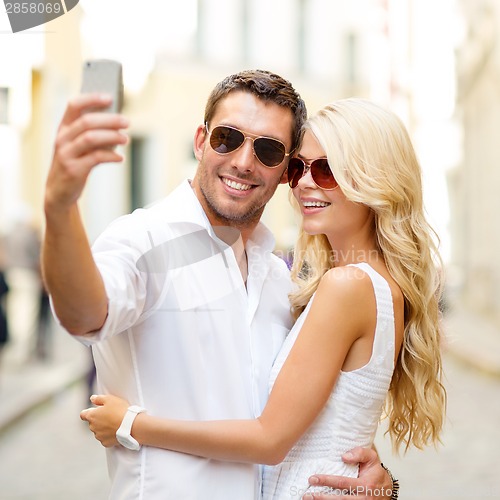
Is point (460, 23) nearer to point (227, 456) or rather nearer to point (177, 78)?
point (177, 78)

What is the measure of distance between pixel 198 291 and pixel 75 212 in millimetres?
737

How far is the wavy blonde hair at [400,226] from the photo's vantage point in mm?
2355

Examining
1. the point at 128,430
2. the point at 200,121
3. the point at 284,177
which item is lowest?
the point at 200,121

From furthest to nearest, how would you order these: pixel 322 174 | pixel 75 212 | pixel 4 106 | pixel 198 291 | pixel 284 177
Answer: pixel 4 106 → pixel 284 177 → pixel 322 174 → pixel 198 291 → pixel 75 212

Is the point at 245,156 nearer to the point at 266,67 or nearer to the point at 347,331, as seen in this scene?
the point at 347,331

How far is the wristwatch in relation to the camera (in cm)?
204

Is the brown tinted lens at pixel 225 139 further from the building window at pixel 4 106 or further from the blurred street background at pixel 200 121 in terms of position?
the blurred street background at pixel 200 121

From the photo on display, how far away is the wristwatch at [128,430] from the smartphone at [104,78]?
917mm

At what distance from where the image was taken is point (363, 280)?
226 centimetres

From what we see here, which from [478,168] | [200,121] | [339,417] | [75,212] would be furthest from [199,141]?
[478,168]

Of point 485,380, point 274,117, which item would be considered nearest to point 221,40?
point 485,380

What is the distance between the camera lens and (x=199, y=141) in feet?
8.63

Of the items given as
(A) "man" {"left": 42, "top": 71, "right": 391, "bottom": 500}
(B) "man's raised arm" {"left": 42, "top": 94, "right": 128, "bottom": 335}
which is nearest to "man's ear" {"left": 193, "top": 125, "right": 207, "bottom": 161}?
(A) "man" {"left": 42, "top": 71, "right": 391, "bottom": 500}

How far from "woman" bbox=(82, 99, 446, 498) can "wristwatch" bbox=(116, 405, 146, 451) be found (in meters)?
0.02
